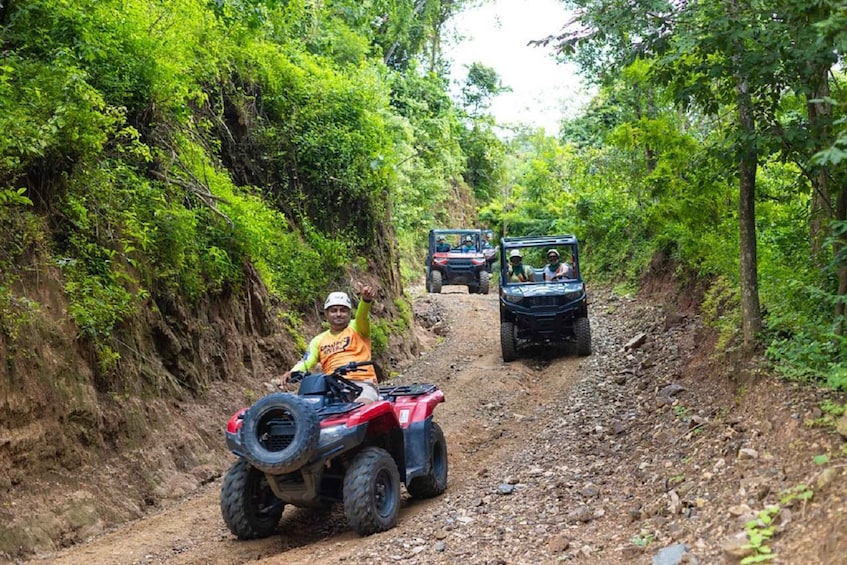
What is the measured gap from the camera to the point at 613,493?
5.56m

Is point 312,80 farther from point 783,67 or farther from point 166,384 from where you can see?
point 783,67

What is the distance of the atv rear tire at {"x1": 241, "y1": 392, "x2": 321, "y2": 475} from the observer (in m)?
4.89

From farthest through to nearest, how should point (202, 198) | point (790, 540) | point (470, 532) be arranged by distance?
point (202, 198) < point (470, 532) < point (790, 540)

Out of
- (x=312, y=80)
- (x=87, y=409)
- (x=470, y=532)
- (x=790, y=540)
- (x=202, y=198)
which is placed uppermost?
(x=312, y=80)

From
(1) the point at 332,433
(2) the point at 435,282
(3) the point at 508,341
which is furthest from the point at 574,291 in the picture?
(2) the point at 435,282

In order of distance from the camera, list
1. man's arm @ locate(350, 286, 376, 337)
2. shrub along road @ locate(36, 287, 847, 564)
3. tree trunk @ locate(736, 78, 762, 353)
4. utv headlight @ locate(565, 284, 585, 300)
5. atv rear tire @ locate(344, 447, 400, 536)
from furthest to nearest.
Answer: utv headlight @ locate(565, 284, 585, 300), tree trunk @ locate(736, 78, 762, 353), man's arm @ locate(350, 286, 376, 337), atv rear tire @ locate(344, 447, 400, 536), shrub along road @ locate(36, 287, 847, 564)

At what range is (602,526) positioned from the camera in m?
4.90

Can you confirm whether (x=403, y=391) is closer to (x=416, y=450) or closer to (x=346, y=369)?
(x=416, y=450)

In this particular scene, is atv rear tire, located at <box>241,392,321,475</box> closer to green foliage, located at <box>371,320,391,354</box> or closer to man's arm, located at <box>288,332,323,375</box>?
man's arm, located at <box>288,332,323,375</box>

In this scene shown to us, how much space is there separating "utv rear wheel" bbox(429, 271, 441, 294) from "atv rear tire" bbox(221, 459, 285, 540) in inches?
724

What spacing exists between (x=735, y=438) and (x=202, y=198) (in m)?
6.60

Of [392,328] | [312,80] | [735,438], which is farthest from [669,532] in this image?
[312,80]

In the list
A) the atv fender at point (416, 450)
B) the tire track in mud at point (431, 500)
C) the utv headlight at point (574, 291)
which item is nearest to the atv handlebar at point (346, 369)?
the atv fender at point (416, 450)

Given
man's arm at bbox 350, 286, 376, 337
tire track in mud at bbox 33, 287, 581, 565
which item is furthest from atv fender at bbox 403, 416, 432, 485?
man's arm at bbox 350, 286, 376, 337
